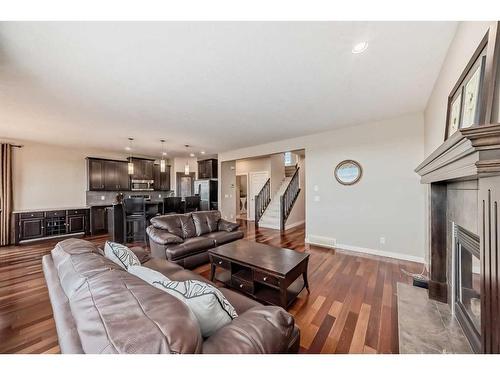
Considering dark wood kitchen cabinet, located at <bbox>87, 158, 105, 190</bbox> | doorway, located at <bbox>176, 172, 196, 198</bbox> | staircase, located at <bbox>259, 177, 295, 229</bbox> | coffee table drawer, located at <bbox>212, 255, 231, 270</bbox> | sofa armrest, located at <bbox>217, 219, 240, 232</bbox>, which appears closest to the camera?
coffee table drawer, located at <bbox>212, 255, 231, 270</bbox>

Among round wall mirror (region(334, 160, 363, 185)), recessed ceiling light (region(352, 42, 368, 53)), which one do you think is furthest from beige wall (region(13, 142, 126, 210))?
recessed ceiling light (region(352, 42, 368, 53))

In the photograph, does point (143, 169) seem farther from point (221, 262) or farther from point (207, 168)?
point (221, 262)

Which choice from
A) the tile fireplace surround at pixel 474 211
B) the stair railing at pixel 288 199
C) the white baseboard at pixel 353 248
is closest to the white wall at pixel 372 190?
the white baseboard at pixel 353 248

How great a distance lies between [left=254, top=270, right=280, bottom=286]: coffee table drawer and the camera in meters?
2.06

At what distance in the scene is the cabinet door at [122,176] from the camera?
652cm

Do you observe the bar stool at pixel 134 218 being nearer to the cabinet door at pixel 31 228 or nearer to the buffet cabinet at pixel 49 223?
the buffet cabinet at pixel 49 223

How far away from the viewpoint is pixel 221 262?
102 inches

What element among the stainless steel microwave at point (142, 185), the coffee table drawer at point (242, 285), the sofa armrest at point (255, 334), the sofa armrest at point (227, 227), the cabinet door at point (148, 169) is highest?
the cabinet door at point (148, 169)

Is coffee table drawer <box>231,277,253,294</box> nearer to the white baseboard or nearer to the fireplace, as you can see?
the fireplace

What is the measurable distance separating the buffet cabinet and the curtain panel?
0.56 feet

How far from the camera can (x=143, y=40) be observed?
5.52 ft

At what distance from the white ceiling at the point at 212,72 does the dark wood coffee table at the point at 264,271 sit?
216cm

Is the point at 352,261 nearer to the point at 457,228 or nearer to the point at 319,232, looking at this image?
the point at 319,232

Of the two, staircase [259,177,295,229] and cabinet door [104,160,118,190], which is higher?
cabinet door [104,160,118,190]
